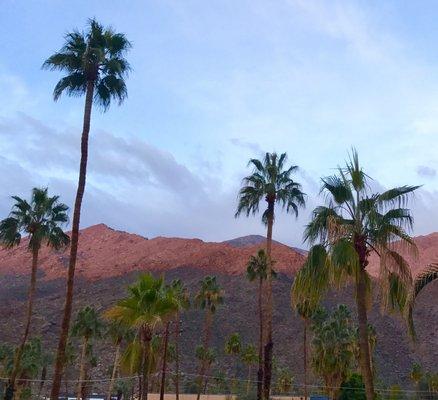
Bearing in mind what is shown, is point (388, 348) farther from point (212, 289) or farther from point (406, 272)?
point (406, 272)

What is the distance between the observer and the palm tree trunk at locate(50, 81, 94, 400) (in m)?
20.8

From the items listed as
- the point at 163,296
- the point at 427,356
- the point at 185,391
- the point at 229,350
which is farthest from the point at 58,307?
the point at 163,296

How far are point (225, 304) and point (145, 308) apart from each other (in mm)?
123204

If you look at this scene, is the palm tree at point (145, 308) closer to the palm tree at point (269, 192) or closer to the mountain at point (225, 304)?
the palm tree at point (269, 192)

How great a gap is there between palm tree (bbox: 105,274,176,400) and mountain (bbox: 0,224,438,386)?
7960cm

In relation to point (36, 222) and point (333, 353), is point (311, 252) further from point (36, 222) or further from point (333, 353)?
point (333, 353)

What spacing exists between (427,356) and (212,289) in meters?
74.7

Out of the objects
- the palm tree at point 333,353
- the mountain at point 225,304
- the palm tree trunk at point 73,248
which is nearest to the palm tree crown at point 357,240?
the palm tree trunk at point 73,248

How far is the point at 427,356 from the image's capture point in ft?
412

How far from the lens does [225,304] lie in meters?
144

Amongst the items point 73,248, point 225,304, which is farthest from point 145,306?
point 225,304

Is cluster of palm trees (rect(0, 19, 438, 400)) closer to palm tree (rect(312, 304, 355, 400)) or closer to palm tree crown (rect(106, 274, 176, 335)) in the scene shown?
palm tree crown (rect(106, 274, 176, 335))

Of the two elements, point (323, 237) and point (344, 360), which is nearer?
point (323, 237)

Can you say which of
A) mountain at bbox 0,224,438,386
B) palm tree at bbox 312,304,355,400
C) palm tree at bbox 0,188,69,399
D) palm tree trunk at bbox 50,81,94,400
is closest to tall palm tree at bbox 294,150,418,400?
palm tree trunk at bbox 50,81,94,400
